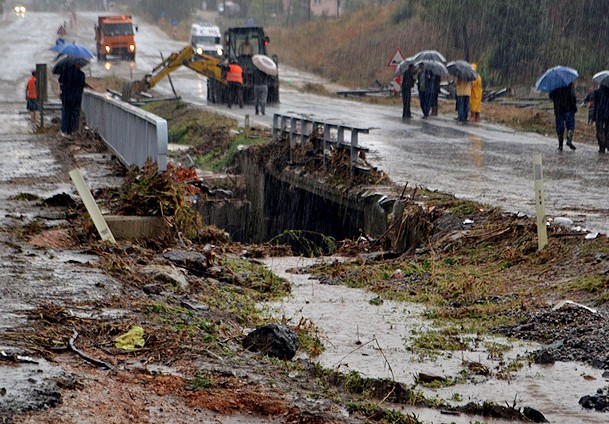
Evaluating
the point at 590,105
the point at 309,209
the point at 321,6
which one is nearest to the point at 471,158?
the point at 309,209

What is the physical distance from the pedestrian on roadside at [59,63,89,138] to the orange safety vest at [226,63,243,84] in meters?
14.3

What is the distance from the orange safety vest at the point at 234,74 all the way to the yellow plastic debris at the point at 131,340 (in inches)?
1244

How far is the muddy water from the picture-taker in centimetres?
709

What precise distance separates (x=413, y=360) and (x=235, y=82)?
31.9 metres

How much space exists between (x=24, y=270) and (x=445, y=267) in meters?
4.85

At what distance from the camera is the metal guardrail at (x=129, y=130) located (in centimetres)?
1337

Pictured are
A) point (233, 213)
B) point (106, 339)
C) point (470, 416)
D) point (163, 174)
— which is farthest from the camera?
point (233, 213)

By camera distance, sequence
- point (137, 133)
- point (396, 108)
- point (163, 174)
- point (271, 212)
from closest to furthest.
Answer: point (163, 174)
point (137, 133)
point (271, 212)
point (396, 108)

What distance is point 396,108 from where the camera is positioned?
41031 mm

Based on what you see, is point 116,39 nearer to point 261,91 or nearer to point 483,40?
point 483,40

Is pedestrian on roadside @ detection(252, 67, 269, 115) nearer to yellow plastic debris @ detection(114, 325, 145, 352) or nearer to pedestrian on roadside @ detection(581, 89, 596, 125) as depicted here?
pedestrian on roadside @ detection(581, 89, 596, 125)

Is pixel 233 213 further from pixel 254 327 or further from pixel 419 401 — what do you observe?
pixel 419 401

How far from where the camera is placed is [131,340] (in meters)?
7.53

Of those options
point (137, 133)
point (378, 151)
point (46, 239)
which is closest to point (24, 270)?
point (46, 239)
